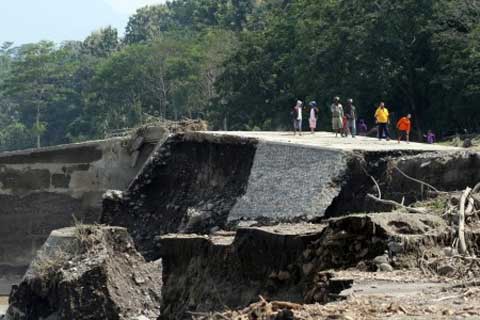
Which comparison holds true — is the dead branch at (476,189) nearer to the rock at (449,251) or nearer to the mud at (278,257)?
the mud at (278,257)

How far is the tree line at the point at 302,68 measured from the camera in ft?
143

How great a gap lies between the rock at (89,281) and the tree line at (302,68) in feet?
31.4

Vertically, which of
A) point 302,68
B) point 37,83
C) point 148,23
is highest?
point 148,23

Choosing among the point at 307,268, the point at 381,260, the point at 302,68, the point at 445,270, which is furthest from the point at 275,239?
the point at 302,68

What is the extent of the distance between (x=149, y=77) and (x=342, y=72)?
3009 centimetres

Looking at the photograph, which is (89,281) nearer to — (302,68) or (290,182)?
(290,182)

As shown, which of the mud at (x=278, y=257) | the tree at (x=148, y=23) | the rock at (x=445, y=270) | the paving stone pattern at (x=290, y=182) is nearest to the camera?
the rock at (x=445, y=270)

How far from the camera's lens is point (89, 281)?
73.2 feet

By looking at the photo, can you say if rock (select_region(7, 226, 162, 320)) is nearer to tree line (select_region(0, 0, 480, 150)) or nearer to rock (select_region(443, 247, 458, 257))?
rock (select_region(443, 247, 458, 257))

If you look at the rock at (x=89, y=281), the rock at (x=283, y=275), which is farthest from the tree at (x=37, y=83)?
the rock at (x=283, y=275)

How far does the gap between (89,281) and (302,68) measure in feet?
86.0

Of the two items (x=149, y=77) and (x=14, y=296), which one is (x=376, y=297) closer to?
(x=14, y=296)

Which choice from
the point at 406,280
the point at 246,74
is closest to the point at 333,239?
the point at 406,280

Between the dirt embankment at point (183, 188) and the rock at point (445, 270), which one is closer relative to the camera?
the rock at point (445, 270)
